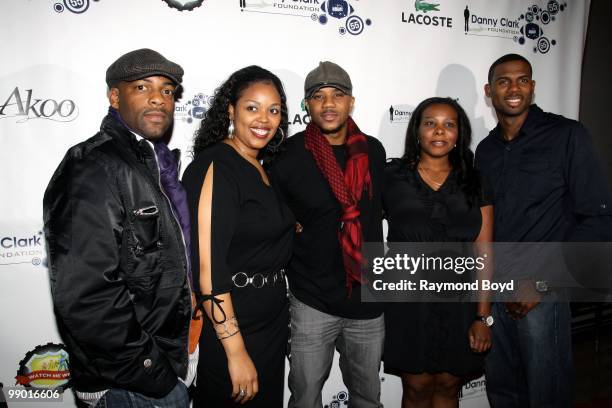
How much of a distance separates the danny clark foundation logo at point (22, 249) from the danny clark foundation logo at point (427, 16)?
262 centimetres

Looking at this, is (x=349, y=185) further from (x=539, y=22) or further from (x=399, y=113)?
(x=539, y=22)

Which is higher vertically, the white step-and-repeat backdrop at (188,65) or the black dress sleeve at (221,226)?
the white step-and-repeat backdrop at (188,65)

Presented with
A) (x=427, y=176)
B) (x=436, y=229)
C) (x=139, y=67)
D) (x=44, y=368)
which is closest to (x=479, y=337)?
(x=436, y=229)

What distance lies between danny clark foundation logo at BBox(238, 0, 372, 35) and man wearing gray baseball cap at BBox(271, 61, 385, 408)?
594 mm

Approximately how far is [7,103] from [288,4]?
162cm

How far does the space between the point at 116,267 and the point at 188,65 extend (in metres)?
1.41

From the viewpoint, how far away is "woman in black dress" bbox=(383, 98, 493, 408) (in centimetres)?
190

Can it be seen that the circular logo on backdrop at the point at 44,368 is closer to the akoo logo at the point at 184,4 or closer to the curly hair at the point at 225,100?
the curly hair at the point at 225,100

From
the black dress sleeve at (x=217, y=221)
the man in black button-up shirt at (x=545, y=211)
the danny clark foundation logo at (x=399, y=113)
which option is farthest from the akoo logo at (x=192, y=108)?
the man in black button-up shirt at (x=545, y=211)

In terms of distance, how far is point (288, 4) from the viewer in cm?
234

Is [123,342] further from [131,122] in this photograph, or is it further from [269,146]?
[269,146]

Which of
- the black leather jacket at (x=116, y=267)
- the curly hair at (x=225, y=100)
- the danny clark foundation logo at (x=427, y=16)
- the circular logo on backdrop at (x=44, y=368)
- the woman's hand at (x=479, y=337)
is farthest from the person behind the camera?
the danny clark foundation logo at (x=427, y=16)

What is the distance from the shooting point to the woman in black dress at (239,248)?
1.42 metres

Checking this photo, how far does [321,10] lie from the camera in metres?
2.42
